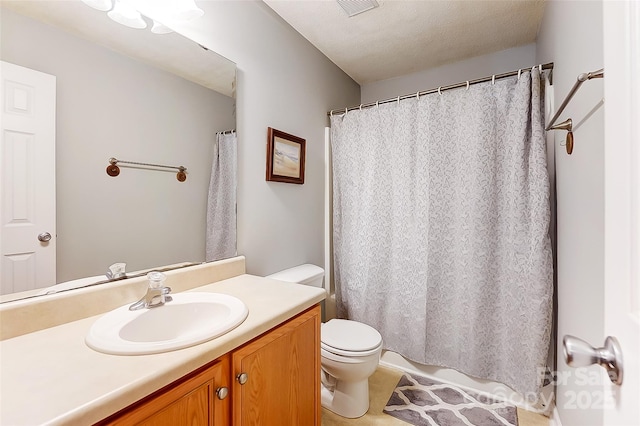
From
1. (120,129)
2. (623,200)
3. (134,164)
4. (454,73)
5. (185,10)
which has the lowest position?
(623,200)

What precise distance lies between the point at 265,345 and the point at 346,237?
139cm

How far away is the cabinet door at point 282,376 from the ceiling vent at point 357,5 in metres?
1.71

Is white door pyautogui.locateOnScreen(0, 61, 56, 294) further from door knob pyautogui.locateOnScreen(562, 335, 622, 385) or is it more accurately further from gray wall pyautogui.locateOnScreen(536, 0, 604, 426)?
gray wall pyautogui.locateOnScreen(536, 0, 604, 426)

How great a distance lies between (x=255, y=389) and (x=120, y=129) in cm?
106

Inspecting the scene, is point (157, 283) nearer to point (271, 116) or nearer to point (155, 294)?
point (155, 294)

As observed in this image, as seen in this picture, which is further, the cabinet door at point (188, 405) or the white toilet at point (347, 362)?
the white toilet at point (347, 362)

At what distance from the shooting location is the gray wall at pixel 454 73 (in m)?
2.15

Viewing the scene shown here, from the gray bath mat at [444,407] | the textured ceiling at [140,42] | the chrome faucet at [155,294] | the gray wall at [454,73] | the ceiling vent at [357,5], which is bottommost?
the gray bath mat at [444,407]

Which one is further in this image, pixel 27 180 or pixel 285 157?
pixel 285 157

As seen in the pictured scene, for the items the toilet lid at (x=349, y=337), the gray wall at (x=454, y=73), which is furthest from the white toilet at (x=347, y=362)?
the gray wall at (x=454, y=73)

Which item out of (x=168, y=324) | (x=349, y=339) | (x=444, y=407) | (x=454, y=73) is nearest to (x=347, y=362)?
(x=349, y=339)

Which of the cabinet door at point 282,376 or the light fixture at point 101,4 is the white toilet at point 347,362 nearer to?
the cabinet door at point 282,376

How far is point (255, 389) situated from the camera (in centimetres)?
91

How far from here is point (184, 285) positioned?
1251mm
